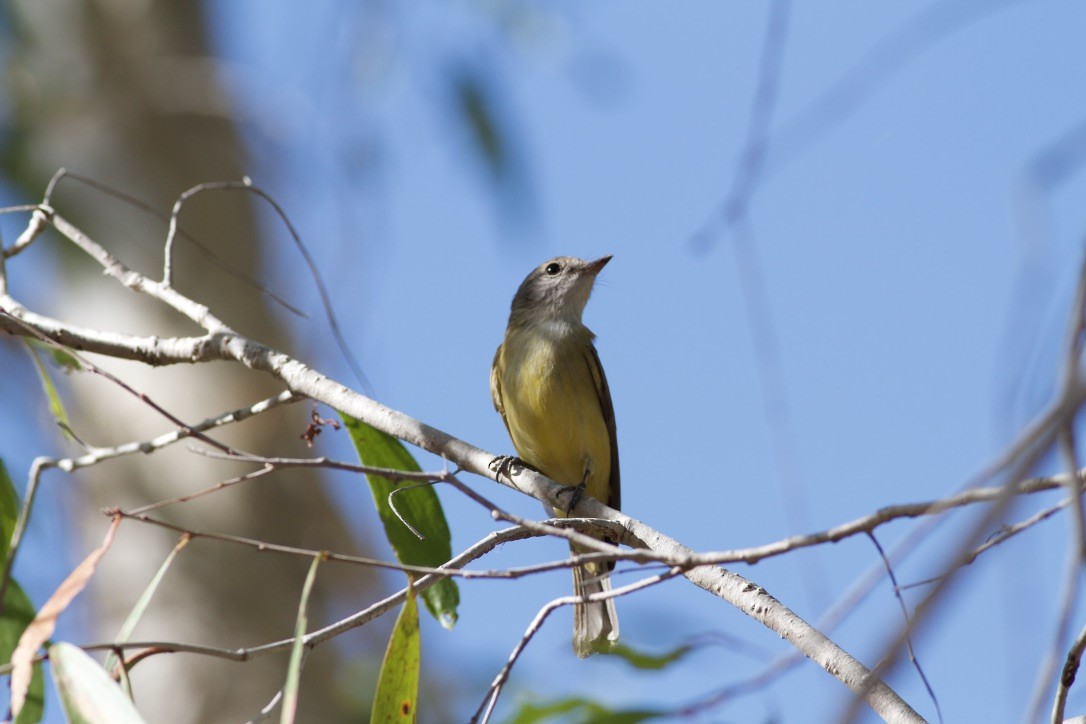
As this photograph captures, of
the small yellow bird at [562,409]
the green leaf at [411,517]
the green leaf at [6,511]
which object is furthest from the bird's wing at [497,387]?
the green leaf at [6,511]

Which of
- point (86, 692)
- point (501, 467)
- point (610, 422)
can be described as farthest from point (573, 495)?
point (86, 692)

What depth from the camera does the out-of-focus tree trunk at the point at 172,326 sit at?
19.1 feet

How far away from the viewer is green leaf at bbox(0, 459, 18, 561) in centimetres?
280

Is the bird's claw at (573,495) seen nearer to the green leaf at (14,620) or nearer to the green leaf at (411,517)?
the green leaf at (411,517)

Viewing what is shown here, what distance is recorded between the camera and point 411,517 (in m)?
2.98

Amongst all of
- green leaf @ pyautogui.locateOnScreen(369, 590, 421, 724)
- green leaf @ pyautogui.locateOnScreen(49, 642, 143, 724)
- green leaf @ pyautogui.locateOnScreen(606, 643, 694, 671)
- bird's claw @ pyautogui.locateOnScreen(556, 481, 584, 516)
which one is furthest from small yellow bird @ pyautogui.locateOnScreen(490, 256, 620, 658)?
green leaf @ pyautogui.locateOnScreen(49, 642, 143, 724)

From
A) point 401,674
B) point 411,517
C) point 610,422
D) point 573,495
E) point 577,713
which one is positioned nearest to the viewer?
point 401,674

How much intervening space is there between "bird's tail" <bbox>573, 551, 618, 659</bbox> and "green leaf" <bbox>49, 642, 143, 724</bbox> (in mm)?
1915

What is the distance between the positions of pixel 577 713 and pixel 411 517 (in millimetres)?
642

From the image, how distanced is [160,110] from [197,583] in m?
3.05

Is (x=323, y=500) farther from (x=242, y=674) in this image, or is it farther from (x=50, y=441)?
(x=50, y=441)

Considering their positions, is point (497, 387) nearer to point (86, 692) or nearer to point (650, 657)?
point (650, 657)

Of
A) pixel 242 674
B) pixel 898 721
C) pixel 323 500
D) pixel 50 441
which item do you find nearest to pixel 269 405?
pixel 898 721

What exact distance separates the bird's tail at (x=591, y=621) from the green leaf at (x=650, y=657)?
2.66 feet
